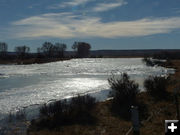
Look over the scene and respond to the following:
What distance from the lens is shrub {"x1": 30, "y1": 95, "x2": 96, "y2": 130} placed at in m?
10.3

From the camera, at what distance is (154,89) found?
15.7m

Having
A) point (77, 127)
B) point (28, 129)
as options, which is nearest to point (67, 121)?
point (77, 127)

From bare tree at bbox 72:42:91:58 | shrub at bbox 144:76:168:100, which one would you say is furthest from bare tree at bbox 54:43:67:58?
shrub at bbox 144:76:168:100

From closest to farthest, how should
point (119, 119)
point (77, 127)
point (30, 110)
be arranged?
point (77, 127) < point (119, 119) < point (30, 110)

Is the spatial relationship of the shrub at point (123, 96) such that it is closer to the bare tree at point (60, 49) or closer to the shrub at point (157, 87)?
the shrub at point (157, 87)

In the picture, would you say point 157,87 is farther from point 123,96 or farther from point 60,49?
point 60,49

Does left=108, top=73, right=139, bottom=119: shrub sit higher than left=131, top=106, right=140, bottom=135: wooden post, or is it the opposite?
left=131, top=106, right=140, bottom=135: wooden post

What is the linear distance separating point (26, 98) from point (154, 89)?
8.45 meters

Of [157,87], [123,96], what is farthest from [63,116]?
[157,87]

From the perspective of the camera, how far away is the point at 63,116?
10.9 metres

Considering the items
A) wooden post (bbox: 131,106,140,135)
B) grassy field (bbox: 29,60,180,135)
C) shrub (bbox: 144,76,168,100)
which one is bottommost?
grassy field (bbox: 29,60,180,135)

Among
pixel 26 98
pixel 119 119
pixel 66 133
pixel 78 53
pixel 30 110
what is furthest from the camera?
pixel 78 53

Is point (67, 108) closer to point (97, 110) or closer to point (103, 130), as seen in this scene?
point (97, 110)

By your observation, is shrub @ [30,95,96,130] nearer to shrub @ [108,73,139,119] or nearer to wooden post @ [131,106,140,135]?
shrub @ [108,73,139,119]
